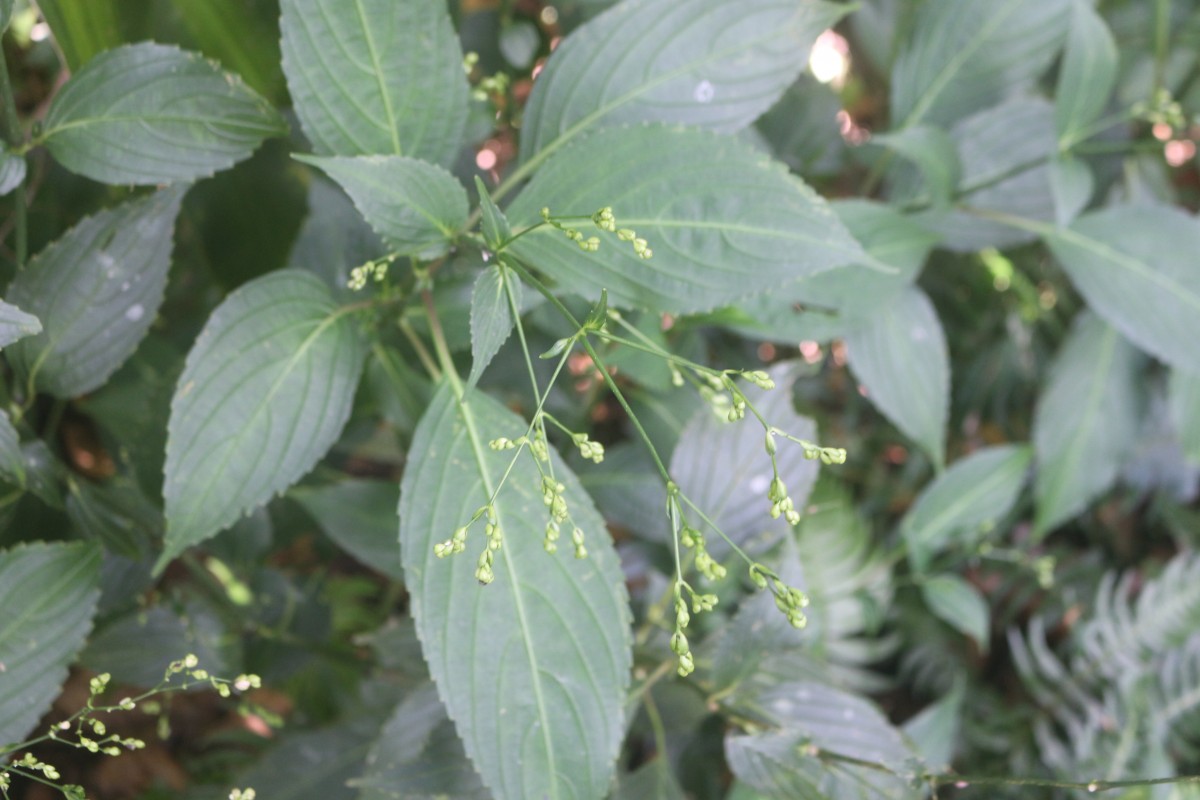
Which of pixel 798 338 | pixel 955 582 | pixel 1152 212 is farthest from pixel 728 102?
pixel 955 582

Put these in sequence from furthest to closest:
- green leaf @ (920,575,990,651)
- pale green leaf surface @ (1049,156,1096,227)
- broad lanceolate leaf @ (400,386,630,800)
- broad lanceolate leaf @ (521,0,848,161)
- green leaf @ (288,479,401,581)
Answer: green leaf @ (920,575,990,651) < pale green leaf surface @ (1049,156,1096,227) < green leaf @ (288,479,401,581) < broad lanceolate leaf @ (521,0,848,161) < broad lanceolate leaf @ (400,386,630,800)

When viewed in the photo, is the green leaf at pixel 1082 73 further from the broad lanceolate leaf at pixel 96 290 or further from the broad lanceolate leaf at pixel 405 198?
the broad lanceolate leaf at pixel 96 290

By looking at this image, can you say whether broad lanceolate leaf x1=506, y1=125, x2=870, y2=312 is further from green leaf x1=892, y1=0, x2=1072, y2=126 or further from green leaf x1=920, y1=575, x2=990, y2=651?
green leaf x1=920, y1=575, x2=990, y2=651

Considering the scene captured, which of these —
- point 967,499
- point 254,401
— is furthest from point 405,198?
point 967,499

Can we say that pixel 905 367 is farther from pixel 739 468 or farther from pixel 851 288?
pixel 739 468

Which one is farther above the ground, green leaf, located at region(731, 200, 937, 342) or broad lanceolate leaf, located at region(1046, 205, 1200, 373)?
green leaf, located at region(731, 200, 937, 342)

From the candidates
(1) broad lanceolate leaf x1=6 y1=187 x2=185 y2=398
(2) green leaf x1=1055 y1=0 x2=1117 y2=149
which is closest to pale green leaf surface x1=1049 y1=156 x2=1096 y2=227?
(2) green leaf x1=1055 y1=0 x2=1117 y2=149
